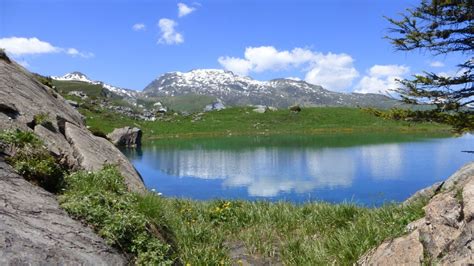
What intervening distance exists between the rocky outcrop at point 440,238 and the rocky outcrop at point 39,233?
5.06 metres

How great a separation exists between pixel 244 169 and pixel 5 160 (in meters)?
38.1

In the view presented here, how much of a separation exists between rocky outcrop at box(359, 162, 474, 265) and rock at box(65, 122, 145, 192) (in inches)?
248

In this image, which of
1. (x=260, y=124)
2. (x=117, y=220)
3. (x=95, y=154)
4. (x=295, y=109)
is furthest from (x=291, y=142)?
(x=117, y=220)

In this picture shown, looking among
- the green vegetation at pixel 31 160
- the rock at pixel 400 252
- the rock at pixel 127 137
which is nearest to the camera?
the green vegetation at pixel 31 160

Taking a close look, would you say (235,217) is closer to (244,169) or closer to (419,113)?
(419,113)

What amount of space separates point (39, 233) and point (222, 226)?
26.5ft

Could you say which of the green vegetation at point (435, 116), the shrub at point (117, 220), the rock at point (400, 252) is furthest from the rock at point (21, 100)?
the green vegetation at point (435, 116)

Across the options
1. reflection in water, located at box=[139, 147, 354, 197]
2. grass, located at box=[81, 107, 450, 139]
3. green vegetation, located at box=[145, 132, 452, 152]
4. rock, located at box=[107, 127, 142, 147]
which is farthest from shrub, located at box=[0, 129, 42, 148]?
grass, located at box=[81, 107, 450, 139]

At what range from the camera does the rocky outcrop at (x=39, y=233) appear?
5016mm

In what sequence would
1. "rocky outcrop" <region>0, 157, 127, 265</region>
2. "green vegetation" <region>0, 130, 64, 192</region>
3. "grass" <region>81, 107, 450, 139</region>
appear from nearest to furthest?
1. "rocky outcrop" <region>0, 157, 127, 265</region>
2. "green vegetation" <region>0, 130, 64, 192</region>
3. "grass" <region>81, 107, 450, 139</region>

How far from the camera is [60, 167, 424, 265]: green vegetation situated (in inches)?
268

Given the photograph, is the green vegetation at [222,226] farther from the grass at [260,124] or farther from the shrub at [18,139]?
the grass at [260,124]

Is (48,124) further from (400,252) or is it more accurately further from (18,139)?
(400,252)

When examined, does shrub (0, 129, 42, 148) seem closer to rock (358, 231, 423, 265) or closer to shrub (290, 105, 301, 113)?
rock (358, 231, 423, 265)
